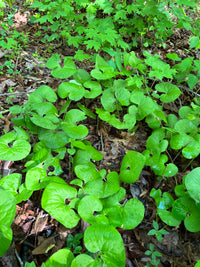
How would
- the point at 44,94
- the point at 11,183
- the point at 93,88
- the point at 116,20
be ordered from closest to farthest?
the point at 11,183
the point at 44,94
the point at 93,88
the point at 116,20

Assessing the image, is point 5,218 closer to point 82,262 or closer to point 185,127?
point 82,262

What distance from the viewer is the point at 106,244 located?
1106mm

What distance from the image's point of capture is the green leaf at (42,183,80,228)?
1.27 meters

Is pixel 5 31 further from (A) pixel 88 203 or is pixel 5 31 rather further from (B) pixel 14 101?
(A) pixel 88 203

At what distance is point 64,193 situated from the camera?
137cm

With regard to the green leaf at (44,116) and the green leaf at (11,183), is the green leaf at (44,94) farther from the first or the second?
the green leaf at (11,183)

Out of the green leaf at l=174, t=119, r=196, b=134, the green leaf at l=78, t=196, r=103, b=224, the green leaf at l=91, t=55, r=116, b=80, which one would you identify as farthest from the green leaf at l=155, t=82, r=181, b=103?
the green leaf at l=78, t=196, r=103, b=224

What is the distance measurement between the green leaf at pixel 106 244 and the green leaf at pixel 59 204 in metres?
0.20

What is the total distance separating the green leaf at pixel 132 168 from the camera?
1542mm

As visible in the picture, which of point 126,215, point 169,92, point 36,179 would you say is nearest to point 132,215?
point 126,215

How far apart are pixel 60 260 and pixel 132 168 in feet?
2.64

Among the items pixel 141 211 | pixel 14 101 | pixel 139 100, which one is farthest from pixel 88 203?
pixel 14 101

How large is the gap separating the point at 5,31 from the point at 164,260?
3.86 m

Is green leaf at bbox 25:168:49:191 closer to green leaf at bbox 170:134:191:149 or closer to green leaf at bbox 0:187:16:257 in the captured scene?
green leaf at bbox 0:187:16:257
